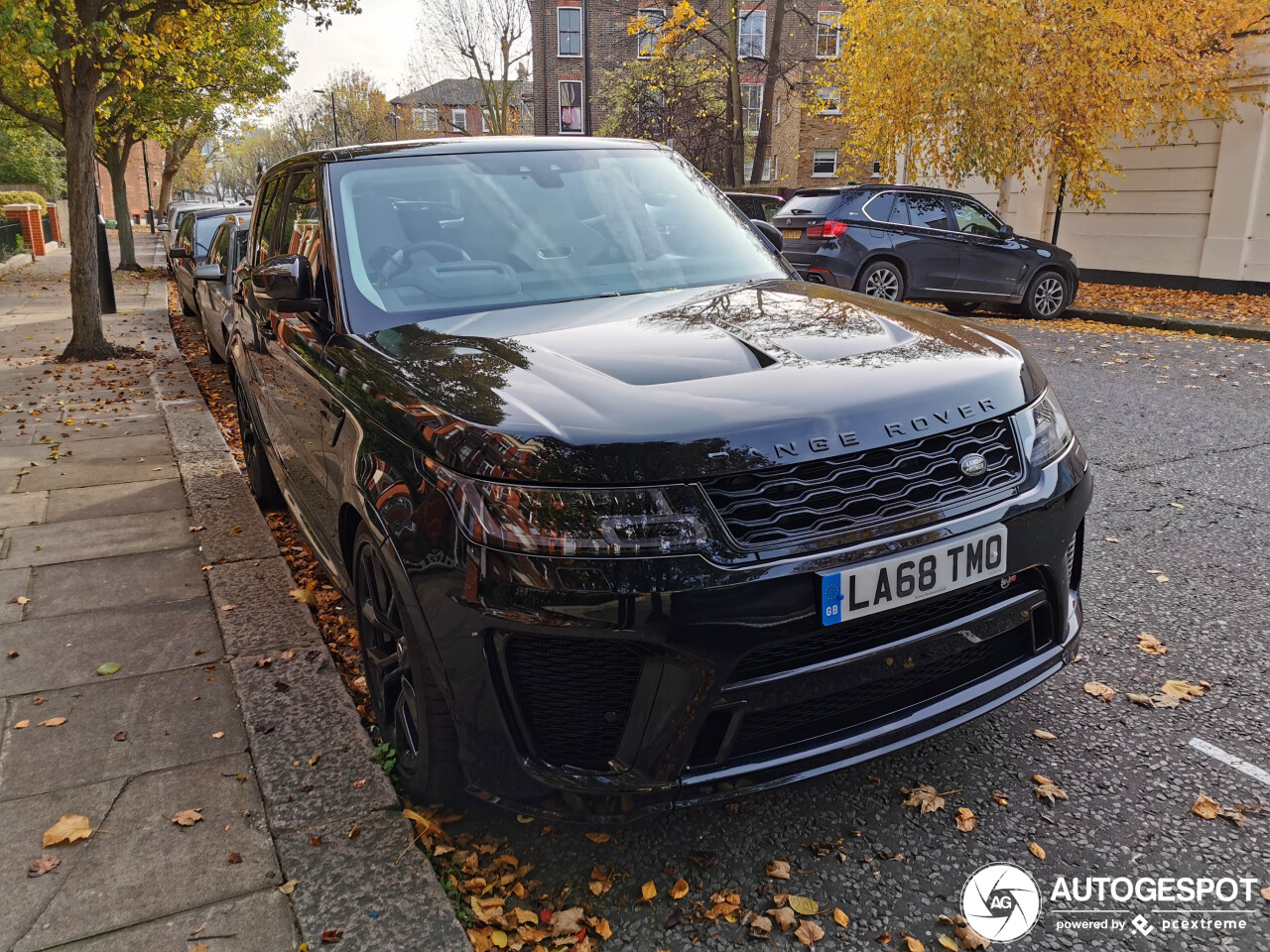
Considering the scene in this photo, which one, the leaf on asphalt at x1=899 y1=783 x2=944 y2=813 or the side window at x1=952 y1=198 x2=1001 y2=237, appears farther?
the side window at x1=952 y1=198 x2=1001 y2=237

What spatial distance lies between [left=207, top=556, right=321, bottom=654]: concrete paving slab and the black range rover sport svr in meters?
0.91

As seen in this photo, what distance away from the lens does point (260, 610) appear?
13.7 ft

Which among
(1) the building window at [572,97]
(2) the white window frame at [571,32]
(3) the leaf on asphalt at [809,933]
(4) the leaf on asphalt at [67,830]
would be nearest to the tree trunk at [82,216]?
(4) the leaf on asphalt at [67,830]

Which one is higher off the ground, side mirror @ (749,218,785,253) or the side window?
the side window

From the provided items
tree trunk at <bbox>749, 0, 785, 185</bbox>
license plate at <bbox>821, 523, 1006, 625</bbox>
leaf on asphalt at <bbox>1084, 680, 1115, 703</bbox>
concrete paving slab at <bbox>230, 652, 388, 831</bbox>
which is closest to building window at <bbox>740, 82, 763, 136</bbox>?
tree trunk at <bbox>749, 0, 785, 185</bbox>

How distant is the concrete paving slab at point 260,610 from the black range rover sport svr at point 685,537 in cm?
91

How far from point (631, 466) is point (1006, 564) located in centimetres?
98

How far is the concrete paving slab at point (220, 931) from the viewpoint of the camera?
2.25 m

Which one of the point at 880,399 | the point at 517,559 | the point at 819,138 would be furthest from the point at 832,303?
the point at 819,138

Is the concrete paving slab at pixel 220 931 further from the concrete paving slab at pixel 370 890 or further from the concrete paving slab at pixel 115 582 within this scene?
the concrete paving slab at pixel 115 582

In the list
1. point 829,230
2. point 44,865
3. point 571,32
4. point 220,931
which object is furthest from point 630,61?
point 220,931

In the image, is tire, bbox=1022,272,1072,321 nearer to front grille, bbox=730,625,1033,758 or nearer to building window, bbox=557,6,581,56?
front grille, bbox=730,625,1033,758

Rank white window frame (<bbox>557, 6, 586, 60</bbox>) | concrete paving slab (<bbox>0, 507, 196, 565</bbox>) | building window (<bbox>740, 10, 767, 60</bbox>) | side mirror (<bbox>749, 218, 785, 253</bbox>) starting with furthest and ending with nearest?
1. white window frame (<bbox>557, 6, 586, 60</bbox>)
2. building window (<bbox>740, 10, 767, 60</bbox>)
3. concrete paving slab (<bbox>0, 507, 196, 565</bbox>)
4. side mirror (<bbox>749, 218, 785, 253</bbox>)

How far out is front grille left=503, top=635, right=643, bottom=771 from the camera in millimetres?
2121
